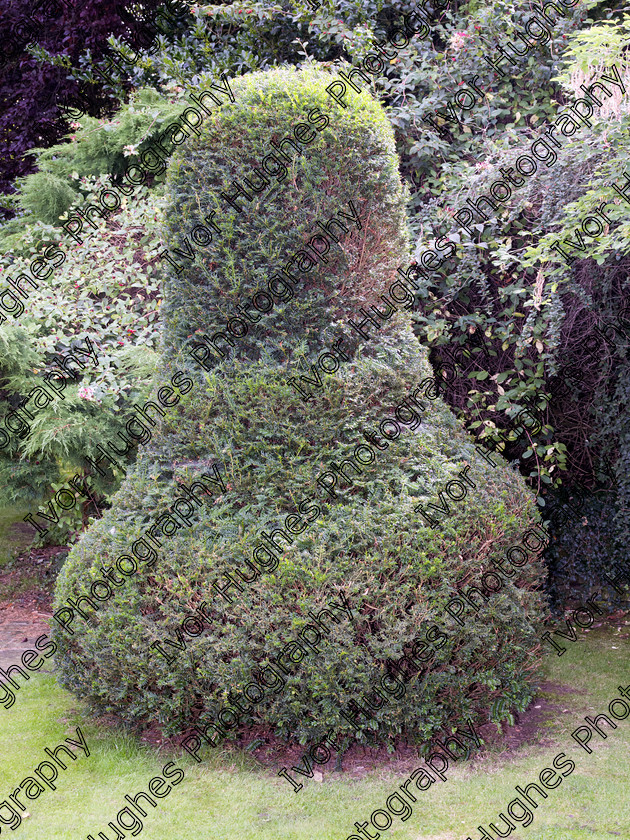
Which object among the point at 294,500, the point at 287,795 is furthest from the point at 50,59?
the point at 287,795

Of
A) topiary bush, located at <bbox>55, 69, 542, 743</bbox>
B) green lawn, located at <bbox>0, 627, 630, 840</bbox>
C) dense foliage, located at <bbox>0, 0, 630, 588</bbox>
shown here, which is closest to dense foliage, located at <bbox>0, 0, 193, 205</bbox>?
dense foliage, located at <bbox>0, 0, 630, 588</bbox>

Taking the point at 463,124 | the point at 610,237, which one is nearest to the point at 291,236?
the point at 610,237

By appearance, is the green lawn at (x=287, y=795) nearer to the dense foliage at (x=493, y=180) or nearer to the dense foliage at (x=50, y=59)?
the dense foliage at (x=493, y=180)

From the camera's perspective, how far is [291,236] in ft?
13.3

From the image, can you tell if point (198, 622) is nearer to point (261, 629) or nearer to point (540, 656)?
point (261, 629)

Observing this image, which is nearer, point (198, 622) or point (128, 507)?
point (198, 622)

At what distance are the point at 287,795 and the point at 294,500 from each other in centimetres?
146

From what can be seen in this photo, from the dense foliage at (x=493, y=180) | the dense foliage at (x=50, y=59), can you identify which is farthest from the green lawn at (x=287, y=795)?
the dense foliage at (x=50, y=59)

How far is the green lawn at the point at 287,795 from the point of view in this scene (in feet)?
10.9

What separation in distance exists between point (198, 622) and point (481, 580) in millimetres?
1547

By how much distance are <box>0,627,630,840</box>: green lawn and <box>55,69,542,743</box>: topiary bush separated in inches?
9.9

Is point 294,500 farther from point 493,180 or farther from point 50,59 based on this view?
point 50,59

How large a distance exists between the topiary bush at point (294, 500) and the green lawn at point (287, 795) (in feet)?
0.82

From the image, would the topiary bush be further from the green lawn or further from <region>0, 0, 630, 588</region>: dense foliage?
<region>0, 0, 630, 588</region>: dense foliage
